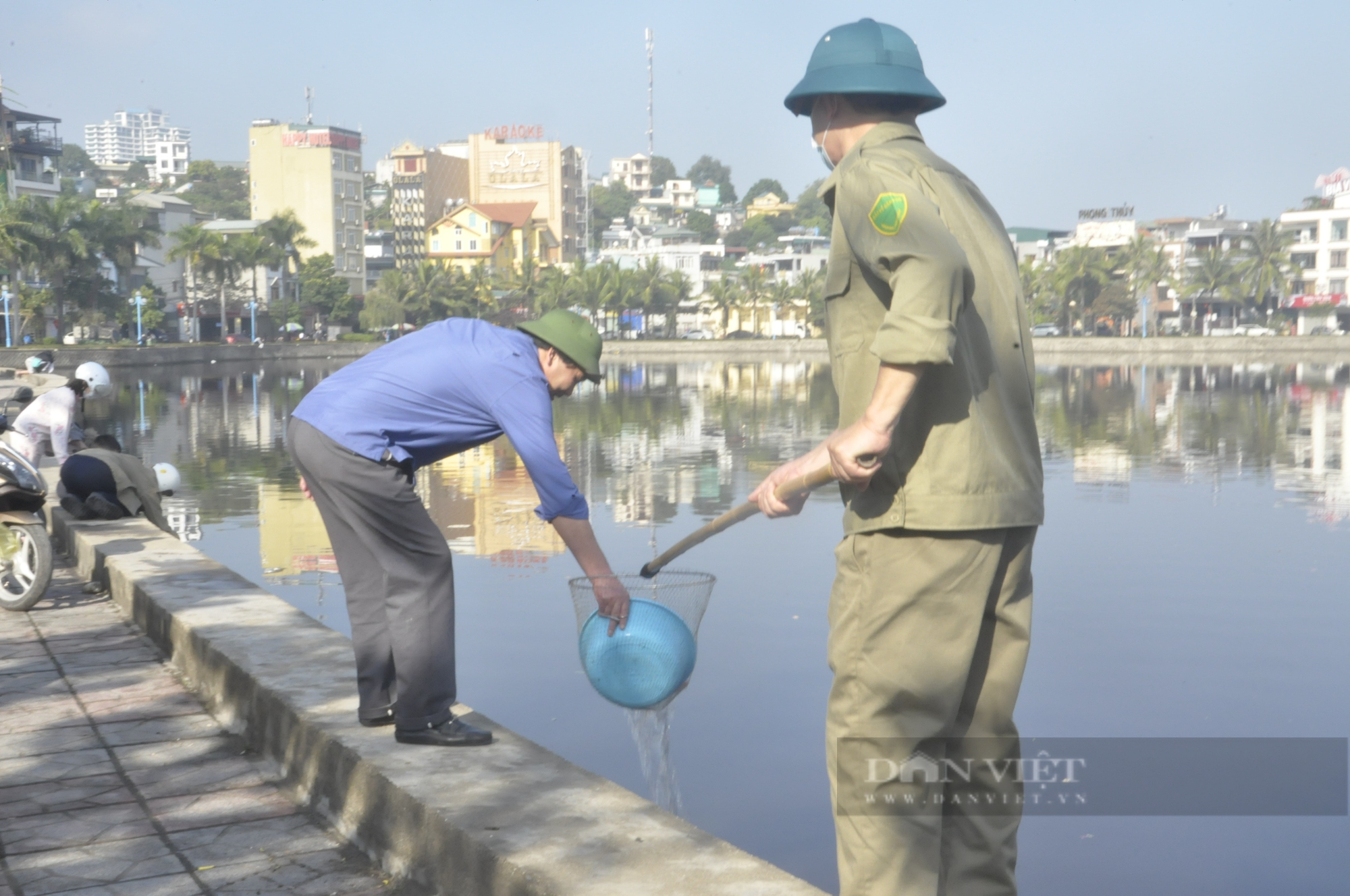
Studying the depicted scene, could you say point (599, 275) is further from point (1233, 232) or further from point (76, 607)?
point (76, 607)

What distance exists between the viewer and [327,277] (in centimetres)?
9119

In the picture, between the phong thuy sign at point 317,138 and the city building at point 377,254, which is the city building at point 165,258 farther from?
the city building at point 377,254

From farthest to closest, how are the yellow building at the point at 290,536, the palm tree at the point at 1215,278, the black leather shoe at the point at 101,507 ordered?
the palm tree at the point at 1215,278, the yellow building at the point at 290,536, the black leather shoe at the point at 101,507

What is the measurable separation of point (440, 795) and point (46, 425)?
5.98m

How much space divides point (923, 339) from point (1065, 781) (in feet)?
11.4

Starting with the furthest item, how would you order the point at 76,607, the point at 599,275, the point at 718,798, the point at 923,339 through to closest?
the point at 599,275
the point at 76,607
the point at 718,798
the point at 923,339

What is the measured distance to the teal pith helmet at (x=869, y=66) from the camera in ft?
8.12

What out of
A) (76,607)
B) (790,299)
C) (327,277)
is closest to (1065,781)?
(76,607)

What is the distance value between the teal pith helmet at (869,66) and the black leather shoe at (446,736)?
196cm

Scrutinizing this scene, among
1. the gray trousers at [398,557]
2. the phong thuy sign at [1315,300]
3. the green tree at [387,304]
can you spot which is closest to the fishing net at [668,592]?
the gray trousers at [398,557]

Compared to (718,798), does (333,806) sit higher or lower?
higher

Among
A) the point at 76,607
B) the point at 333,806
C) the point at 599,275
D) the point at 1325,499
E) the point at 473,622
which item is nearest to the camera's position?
the point at 333,806

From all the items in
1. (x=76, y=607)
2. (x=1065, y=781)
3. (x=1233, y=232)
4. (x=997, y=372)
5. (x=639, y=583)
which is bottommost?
(x=1065, y=781)

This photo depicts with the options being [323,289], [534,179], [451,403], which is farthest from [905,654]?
[534,179]
